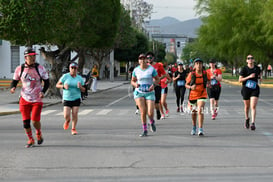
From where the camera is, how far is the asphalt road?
27.0 feet

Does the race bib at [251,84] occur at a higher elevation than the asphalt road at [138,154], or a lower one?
higher

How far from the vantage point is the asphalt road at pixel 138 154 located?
324 inches

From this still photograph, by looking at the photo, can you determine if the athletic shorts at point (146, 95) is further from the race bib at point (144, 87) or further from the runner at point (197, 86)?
the runner at point (197, 86)

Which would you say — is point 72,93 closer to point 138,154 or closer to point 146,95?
point 146,95

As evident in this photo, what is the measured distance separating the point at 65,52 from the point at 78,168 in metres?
23.7

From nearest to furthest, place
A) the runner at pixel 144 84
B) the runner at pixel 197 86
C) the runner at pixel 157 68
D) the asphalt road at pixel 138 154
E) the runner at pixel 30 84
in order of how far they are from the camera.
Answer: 1. the asphalt road at pixel 138 154
2. the runner at pixel 30 84
3. the runner at pixel 144 84
4. the runner at pixel 197 86
5. the runner at pixel 157 68

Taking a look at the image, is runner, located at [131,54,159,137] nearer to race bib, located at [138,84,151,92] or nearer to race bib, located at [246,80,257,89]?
race bib, located at [138,84,151,92]


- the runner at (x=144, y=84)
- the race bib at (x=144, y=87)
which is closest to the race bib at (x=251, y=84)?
the runner at (x=144, y=84)

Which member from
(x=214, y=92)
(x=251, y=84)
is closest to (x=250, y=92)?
(x=251, y=84)

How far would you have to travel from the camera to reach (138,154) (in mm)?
10203

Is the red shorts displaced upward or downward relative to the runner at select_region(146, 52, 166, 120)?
downward

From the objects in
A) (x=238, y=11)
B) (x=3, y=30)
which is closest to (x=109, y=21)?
(x=3, y=30)

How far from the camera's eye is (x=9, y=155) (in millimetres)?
10180

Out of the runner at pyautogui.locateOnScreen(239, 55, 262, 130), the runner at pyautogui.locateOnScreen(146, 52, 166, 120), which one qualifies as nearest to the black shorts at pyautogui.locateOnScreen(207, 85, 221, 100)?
the runner at pyautogui.locateOnScreen(146, 52, 166, 120)
